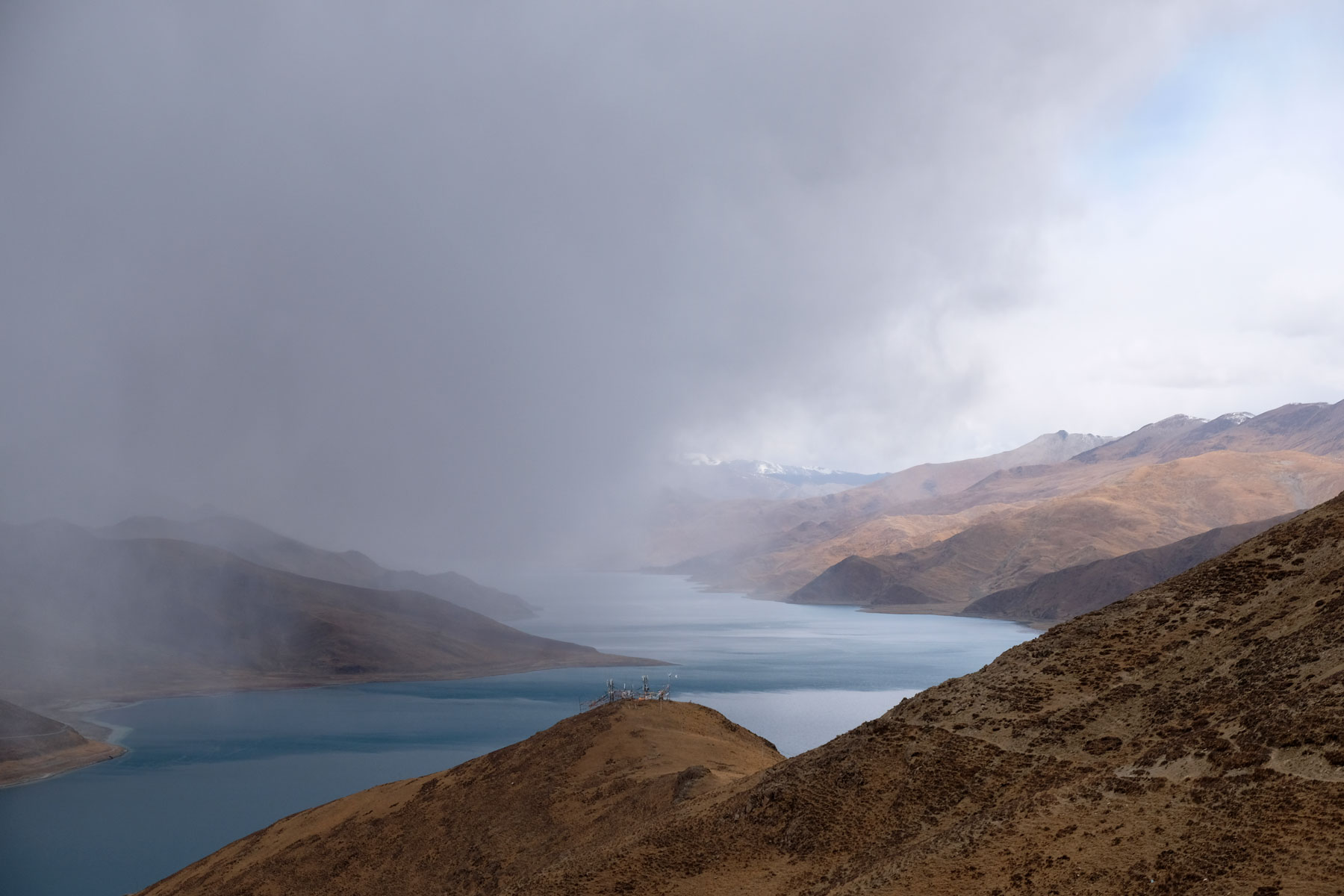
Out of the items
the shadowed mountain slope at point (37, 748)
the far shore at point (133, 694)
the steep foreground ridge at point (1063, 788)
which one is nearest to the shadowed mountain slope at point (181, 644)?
the far shore at point (133, 694)

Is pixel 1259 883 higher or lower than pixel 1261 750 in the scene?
lower

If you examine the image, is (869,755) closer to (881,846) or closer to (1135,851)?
(881,846)

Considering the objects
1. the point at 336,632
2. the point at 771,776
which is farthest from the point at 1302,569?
the point at 336,632

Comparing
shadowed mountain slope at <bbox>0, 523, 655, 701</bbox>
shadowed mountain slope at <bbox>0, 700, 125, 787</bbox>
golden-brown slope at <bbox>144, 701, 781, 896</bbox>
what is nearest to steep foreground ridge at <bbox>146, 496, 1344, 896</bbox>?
golden-brown slope at <bbox>144, 701, 781, 896</bbox>

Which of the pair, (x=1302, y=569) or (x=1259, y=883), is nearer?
(x=1259, y=883)

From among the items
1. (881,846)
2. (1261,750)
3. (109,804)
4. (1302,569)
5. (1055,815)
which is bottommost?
(109,804)

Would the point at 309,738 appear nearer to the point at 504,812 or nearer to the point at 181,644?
the point at 181,644

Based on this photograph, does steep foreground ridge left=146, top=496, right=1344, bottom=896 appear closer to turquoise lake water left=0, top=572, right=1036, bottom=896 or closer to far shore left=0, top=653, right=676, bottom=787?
turquoise lake water left=0, top=572, right=1036, bottom=896

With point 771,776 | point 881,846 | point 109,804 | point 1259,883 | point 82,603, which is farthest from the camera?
point 82,603
